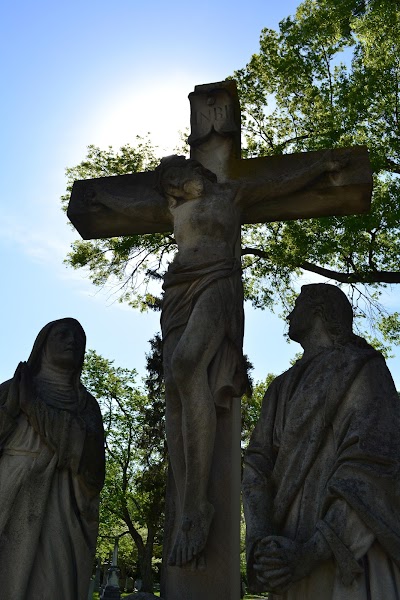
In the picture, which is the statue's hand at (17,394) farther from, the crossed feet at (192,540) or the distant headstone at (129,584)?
the distant headstone at (129,584)

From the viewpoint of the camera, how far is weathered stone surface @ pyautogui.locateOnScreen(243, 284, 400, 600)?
325 cm

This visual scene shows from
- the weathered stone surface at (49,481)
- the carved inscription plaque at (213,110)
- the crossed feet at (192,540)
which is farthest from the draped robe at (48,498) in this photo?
the carved inscription plaque at (213,110)

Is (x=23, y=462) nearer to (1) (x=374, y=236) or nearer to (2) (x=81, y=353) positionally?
(2) (x=81, y=353)

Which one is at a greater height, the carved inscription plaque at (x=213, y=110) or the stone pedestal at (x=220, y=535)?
the carved inscription plaque at (x=213, y=110)

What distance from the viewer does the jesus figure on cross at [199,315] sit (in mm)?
4348

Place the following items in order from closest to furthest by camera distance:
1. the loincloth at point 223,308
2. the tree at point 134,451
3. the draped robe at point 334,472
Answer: the draped robe at point 334,472 → the loincloth at point 223,308 → the tree at point 134,451

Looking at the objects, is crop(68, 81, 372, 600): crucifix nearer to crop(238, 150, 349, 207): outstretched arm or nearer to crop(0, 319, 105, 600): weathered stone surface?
crop(238, 150, 349, 207): outstretched arm

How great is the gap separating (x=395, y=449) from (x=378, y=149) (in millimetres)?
12338

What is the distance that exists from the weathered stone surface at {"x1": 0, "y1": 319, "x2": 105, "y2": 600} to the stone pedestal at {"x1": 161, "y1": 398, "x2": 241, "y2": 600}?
625 mm

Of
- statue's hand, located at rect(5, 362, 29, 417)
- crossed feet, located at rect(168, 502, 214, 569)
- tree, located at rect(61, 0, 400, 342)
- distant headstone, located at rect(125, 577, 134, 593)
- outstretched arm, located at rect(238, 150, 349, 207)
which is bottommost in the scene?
crossed feet, located at rect(168, 502, 214, 569)

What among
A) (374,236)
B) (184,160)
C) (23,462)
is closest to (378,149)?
(374,236)

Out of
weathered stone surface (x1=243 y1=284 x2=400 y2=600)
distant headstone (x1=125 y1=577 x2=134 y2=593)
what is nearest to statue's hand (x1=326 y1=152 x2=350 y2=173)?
weathered stone surface (x1=243 y1=284 x2=400 y2=600)

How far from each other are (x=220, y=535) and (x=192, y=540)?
0.74ft

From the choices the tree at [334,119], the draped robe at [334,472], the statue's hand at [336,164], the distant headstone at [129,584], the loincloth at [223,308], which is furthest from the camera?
the distant headstone at [129,584]
